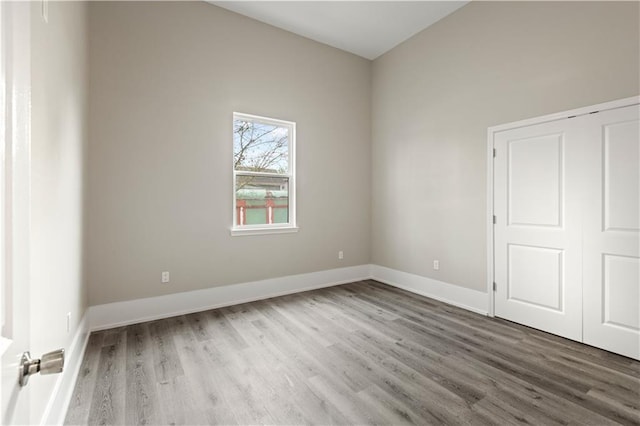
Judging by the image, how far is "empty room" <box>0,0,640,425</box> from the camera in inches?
72.1

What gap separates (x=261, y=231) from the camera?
3.80m

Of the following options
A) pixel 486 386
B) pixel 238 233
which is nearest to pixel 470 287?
pixel 486 386

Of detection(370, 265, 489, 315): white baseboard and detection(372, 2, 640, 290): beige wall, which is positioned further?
detection(370, 265, 489, 315): white baseboard

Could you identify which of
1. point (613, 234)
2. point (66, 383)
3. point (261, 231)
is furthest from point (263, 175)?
point (613, 234)

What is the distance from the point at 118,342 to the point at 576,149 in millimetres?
4385

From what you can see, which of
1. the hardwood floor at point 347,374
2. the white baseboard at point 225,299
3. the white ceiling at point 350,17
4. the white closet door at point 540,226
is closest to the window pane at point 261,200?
the white baseboard at point 225,299

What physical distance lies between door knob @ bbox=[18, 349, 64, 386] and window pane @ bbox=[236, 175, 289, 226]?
3141 mm

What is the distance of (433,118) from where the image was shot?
3857 mm

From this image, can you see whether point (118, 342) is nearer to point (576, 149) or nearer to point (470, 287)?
point (470, 287)

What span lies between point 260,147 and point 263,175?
0.37 meters

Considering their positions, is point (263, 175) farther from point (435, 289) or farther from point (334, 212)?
point (435, 289)

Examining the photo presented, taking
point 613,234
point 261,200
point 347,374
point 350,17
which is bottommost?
point 347,374

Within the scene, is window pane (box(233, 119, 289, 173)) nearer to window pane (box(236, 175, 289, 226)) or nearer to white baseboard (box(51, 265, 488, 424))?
window pane (box(236, 175, 289, 226))

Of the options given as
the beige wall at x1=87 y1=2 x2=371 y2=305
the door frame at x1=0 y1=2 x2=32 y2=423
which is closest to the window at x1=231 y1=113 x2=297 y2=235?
the beige wall at x1=87 y1=2 x2=371 y2=305
